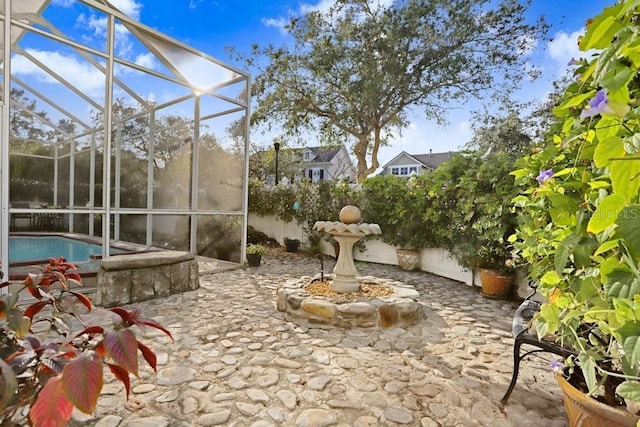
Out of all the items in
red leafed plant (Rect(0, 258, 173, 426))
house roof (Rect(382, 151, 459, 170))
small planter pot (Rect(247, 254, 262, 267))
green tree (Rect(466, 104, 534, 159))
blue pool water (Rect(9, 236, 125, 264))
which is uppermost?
house roof (Rect(382, 151, 459, 170))

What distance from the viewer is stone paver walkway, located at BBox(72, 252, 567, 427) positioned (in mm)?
1914

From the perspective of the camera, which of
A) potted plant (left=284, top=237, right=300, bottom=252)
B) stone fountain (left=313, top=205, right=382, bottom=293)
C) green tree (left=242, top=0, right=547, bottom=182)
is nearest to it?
stone fountain (left=313, top=205, right=382, bottom=293)

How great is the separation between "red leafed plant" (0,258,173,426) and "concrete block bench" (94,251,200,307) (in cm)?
307

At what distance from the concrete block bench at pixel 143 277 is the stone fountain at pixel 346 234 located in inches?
80.3

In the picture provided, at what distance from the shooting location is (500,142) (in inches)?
486

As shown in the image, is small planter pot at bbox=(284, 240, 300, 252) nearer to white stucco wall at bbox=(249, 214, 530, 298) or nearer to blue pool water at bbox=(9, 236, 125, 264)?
white stucco wall at bbox=(249, 214, 530, 298)

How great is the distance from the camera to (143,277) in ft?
13.6

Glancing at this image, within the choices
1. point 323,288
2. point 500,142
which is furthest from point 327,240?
point 500,142

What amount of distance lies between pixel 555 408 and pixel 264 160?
14.8 m

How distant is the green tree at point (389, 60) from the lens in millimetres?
9531

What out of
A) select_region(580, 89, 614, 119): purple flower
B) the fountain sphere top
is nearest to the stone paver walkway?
the fountain sphere top

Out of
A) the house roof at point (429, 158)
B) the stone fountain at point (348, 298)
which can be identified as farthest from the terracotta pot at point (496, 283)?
the house roof at point (429, 158)

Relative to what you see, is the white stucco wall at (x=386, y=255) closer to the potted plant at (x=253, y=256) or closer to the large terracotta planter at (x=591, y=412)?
the potted plant at (x=253, y=256)

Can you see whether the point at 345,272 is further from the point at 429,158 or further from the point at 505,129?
the point at 429,158
